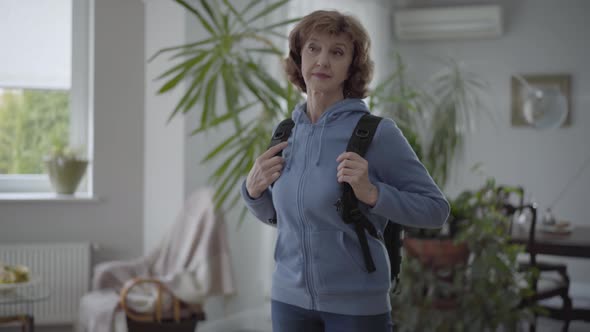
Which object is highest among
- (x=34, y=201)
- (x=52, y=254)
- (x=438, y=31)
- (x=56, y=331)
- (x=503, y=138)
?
(x=438, y=31)

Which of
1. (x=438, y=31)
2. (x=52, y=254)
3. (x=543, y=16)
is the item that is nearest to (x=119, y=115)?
(x=52, y=254)

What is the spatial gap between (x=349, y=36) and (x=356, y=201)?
341mm

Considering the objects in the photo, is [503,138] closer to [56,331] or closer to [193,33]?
[193,33]

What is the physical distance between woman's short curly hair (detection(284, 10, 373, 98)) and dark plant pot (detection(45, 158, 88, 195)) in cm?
314

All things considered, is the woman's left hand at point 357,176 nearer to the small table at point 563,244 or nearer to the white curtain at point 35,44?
the small table at point 563,244

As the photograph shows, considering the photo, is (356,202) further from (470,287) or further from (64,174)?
(64,174)

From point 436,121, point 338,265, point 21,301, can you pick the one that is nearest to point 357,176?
point 338,265

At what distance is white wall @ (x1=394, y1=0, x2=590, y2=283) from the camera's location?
20.2 ft

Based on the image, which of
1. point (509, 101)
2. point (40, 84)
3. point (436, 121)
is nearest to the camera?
point (40, 84)

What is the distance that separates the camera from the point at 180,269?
3.91 meters

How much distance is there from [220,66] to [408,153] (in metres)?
1.89

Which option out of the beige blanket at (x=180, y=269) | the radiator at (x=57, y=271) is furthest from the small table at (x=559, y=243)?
the radiator at (x=57, y=271)

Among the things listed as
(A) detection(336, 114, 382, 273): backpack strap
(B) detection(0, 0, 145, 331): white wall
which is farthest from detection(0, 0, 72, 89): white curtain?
(A) detection(336, 114, 382, 273): backpack strap

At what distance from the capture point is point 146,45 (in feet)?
14.8
